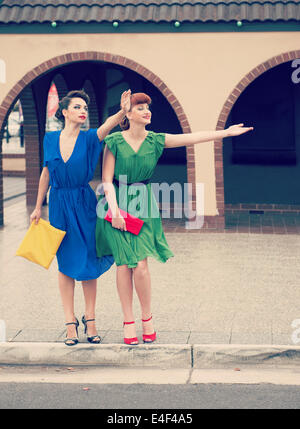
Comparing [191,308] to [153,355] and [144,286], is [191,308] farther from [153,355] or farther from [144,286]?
[153,355]

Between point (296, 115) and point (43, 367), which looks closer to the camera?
point (43, 367)

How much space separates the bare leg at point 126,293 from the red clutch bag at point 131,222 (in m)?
0.30

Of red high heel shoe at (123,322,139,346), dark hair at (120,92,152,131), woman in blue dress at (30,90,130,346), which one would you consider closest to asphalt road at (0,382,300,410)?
red high heel shoe at (123,322,139,346)

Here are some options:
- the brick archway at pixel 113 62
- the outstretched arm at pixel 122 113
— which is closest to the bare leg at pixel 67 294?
the outstretched arm at pixel 122 113

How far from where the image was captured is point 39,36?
1350 centimetres

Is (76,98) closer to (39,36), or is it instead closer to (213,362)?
(213,362)

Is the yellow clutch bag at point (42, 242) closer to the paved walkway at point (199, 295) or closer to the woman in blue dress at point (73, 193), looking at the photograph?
the woman in blue dress at point (73, 193)

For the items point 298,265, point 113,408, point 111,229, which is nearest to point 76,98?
point 111,229

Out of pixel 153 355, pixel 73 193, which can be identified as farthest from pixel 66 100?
pixel 153 355

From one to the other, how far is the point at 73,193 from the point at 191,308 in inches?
72.0

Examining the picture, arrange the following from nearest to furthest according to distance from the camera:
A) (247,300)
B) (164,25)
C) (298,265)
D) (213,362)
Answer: (213,362) < (247,300) < (298,265) < (164,25)

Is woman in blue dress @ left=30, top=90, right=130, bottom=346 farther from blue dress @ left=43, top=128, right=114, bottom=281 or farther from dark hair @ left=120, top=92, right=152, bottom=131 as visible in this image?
dark hair @ left=120, top=92, right=152, bottom=131
